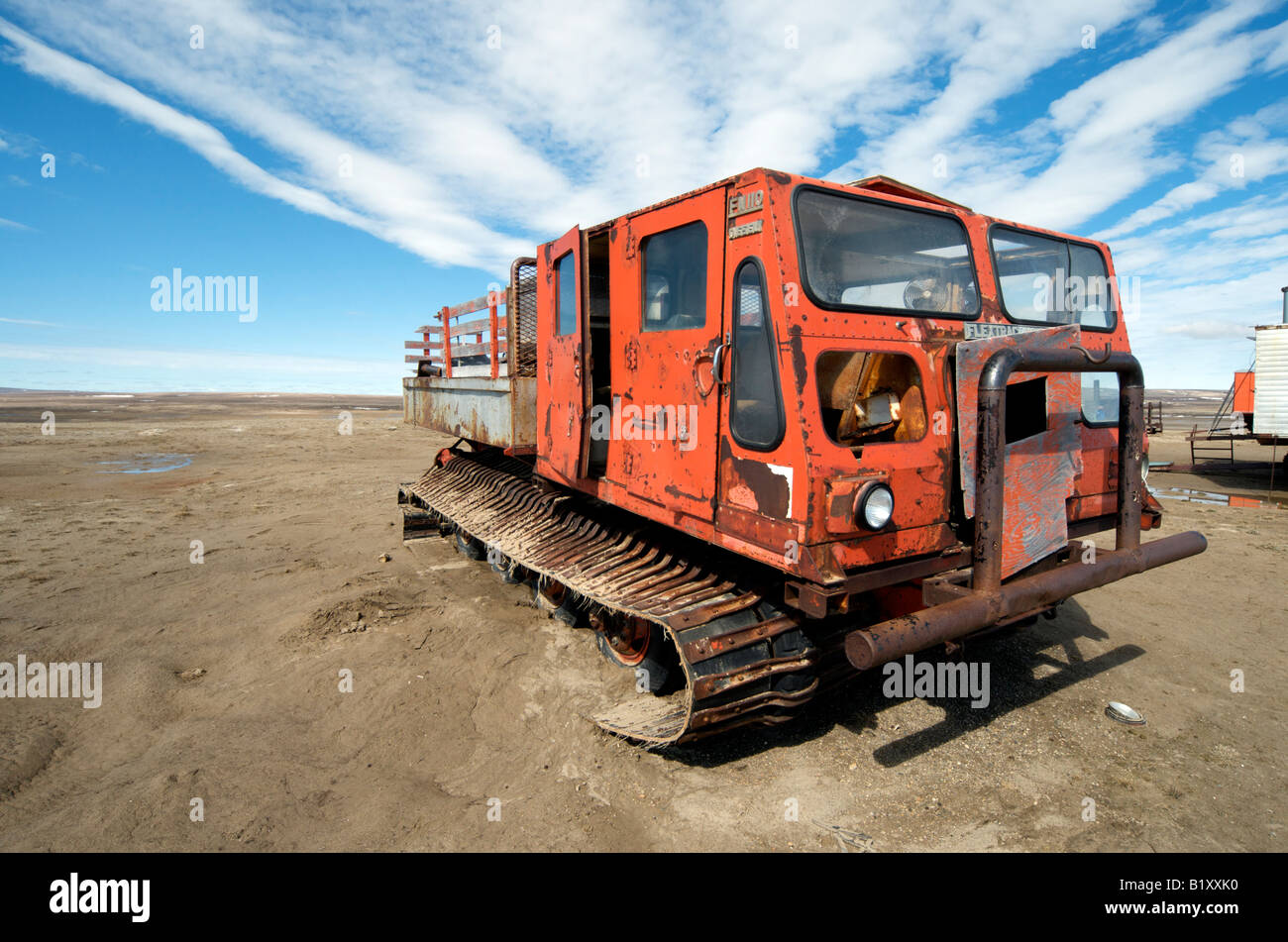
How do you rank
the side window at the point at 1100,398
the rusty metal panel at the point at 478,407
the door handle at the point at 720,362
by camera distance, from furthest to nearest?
the rusty metal panel at the point at 478,407 → the side window at the point at 1100,398 → the door handle at the point at 720,362

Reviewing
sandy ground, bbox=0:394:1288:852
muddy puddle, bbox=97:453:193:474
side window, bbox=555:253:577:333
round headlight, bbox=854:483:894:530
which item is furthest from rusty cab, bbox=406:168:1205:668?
muddy puddle, bbox=97:453:193:474

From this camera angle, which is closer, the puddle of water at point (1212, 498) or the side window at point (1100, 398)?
the side window at point (1100, 398)

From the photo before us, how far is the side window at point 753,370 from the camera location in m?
3.03

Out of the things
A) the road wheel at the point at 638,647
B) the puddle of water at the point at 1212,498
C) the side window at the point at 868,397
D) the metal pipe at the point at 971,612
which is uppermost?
the side window at the point at 868,397

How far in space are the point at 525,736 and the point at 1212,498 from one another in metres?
13.8

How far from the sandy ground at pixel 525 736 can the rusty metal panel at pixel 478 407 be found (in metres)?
1.66

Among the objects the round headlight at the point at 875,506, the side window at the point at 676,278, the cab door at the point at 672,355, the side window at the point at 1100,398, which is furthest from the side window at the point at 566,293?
the side window at the point at 1100,398

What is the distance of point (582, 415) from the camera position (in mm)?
4391

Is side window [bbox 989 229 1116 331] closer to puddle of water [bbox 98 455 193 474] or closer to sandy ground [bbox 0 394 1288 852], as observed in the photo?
sandy ground [bbox 0 394 1288 852]

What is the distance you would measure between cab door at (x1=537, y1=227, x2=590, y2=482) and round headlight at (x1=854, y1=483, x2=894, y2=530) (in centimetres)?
208

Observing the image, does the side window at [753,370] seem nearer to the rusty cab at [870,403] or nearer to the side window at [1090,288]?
the rusty cab at [870,403]

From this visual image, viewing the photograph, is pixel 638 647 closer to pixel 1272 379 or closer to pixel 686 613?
pixel 686 613
